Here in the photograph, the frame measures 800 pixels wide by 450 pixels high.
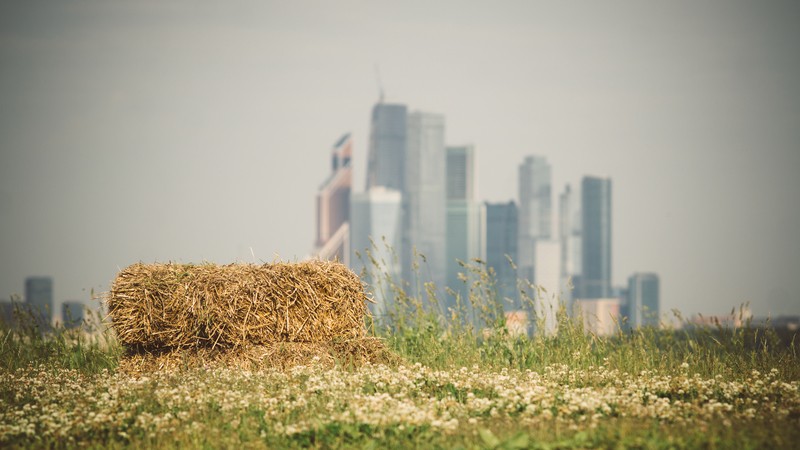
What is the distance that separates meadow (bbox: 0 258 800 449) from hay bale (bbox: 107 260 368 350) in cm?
67

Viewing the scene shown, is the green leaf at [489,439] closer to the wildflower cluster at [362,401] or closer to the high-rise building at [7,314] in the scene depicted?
the wildflower cluster at [362,401]

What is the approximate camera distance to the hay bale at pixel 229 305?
36.3ft

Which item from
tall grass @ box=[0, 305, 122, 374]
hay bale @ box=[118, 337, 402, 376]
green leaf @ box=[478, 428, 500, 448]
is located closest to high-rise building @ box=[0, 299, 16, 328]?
tall grass @ box=[0, 305, 122, 374]

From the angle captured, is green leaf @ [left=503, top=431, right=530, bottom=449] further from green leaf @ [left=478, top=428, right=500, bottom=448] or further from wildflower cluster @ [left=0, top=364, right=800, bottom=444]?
wildflower cluster @ [left=0, top=364, right=800, bottom=444]

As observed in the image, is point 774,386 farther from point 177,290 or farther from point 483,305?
point 177,290

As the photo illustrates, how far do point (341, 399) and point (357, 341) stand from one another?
280cm

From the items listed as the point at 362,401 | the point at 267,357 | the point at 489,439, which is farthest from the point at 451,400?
the point at 267,357

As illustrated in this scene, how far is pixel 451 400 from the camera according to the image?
340 inches

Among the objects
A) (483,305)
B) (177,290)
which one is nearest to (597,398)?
(483,305)

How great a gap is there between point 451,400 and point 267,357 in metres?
3.24

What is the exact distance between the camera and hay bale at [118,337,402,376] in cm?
1098

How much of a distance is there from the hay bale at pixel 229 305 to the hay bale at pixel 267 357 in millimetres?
120

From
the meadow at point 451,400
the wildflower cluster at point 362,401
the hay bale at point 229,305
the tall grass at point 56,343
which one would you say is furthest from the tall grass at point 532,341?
the tall grass at point 56,343

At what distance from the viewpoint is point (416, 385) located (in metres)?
9.56
